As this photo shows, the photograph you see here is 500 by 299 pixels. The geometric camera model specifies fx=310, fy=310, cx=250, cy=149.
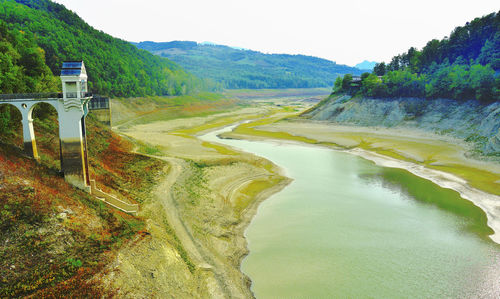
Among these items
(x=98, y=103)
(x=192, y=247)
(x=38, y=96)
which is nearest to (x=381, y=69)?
(x=98, y=103)

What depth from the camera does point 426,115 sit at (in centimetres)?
7606

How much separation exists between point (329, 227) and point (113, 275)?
19.8m

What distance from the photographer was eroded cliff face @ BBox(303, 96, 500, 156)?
193ft

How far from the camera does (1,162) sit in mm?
21094

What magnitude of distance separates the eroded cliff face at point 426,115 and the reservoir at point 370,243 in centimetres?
Answer: 2598

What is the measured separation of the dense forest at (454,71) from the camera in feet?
230

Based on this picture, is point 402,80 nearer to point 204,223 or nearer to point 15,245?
point 204,223

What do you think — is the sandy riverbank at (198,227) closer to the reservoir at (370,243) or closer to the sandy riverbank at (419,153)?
the reservoir at (370,243)

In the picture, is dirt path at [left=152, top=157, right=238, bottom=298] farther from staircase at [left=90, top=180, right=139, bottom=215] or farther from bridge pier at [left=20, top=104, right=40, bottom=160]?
bridge pier at [left=20, top=104, right=40, bottom=160]

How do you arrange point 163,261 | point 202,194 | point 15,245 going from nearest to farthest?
1. point 15,245
2. point 163,261
3. point 202,194

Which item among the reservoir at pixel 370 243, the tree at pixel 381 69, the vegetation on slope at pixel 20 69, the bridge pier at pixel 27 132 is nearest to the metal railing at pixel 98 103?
the vegetation on slope at pixel 20 69

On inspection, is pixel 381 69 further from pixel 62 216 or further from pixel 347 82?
pixel 62 216

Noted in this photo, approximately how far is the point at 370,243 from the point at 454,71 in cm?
7278

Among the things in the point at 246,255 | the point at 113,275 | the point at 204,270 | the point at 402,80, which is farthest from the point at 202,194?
the point at 402,80
